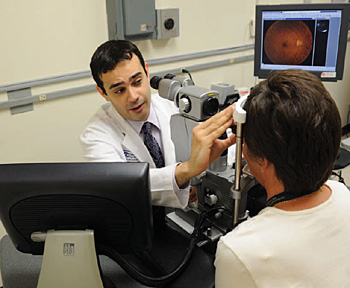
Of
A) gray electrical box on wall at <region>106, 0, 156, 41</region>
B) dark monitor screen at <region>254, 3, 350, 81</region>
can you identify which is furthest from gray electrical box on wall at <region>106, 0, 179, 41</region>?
dark monitor screen at <region>254, 3, 350, 81</region>

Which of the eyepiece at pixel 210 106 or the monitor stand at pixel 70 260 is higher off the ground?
the eyepiece at pixel 210 106

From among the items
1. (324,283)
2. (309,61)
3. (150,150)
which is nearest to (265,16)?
(309,61)

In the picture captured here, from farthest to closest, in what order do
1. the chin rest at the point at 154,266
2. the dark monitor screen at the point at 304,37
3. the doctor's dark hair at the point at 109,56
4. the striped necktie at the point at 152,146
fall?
the dark monitor screen at the point at 304,37 < the striped necktie at the point at 152,146 < the doctor's dark hair at the point at 109,56 < the chin rest at the point at 154,266

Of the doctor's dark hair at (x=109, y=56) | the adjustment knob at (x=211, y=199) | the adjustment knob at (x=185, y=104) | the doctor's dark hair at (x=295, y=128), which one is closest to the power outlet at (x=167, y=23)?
the doctor's dark hair at (x=109, y=56)

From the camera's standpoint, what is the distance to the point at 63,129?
2.21 metres

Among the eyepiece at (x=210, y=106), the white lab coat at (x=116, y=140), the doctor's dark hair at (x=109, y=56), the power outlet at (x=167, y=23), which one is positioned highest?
the power outlet at (x=167, y=23)

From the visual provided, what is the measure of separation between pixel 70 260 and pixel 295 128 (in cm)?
61

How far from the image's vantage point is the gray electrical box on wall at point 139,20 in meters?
2.19

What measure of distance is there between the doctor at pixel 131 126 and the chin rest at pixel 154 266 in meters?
0.15

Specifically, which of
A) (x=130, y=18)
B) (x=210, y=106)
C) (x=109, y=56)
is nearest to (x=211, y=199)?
(x=210, y=106)

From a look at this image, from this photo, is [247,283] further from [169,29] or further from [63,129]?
[169,29]

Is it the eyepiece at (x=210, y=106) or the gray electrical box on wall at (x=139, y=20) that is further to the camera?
the gray electrical box on wall at (x=139, y=20)

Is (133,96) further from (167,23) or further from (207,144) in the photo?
(167,23)

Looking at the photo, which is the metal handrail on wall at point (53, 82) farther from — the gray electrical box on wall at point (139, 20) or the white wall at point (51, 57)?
the gray electrical box on wall at point (139, 20)
